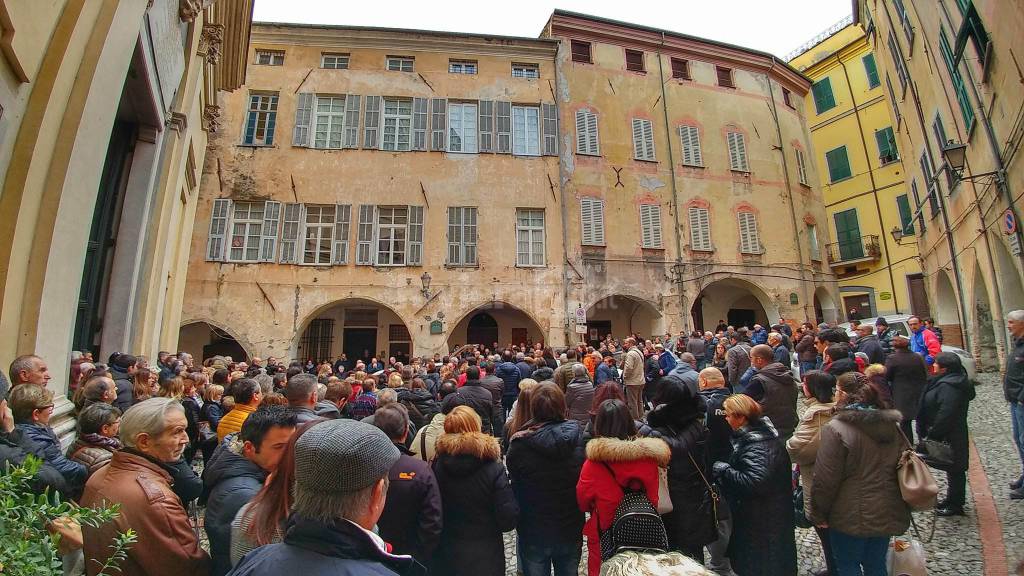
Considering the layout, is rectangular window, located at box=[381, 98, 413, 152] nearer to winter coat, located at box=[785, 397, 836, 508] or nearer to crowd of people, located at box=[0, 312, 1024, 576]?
crowd of people, located at box=[0, 312, 1024, 576]

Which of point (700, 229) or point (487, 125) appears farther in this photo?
point (700, 229)

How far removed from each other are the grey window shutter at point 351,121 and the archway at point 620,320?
10.6 meters

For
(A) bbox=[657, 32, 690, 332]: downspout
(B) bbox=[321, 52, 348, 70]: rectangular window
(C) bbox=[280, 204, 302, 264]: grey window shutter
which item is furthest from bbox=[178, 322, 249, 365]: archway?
(A) bbox=[657, 32, 690, 332]: downspout

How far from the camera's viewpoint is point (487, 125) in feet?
57.5

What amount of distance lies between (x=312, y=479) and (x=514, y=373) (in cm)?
700

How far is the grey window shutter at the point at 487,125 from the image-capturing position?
57.0 ft

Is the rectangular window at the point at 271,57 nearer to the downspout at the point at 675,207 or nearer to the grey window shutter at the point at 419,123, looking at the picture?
the grey window shutter at the point at 419,123

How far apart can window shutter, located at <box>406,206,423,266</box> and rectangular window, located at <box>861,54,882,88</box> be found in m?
22.8

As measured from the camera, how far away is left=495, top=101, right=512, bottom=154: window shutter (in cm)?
1745

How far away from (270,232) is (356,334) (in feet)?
14.7

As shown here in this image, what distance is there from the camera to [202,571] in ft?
6.68

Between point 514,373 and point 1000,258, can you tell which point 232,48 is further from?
point 1000,258

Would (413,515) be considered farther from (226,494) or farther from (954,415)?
(954,415)

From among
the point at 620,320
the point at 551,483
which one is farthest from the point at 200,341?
the point at 551,483
